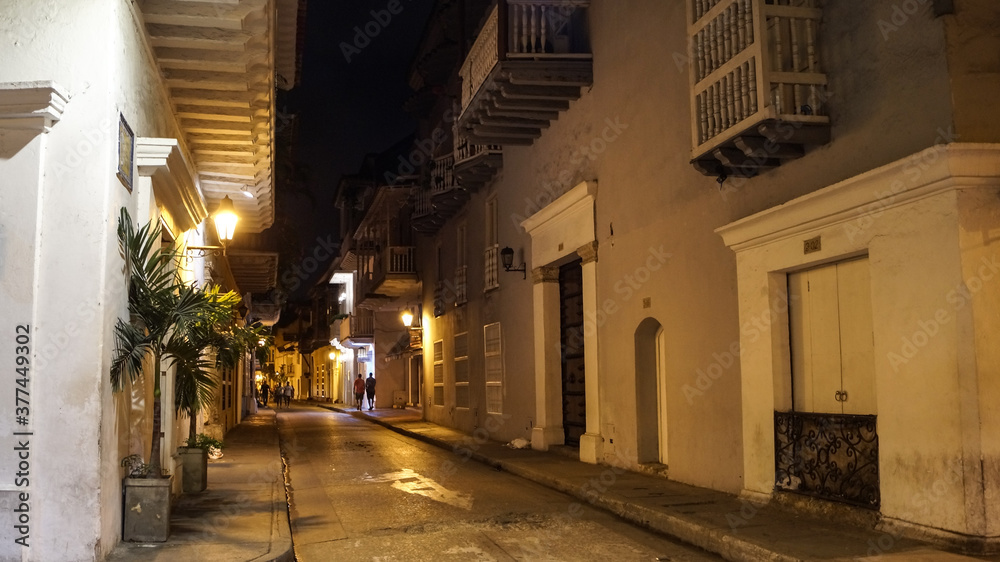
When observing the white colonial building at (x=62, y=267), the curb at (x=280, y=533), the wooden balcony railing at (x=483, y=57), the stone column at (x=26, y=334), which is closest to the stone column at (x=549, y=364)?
the wooden balcony railing at (x=483, y=57)

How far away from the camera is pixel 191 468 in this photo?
11.2 m

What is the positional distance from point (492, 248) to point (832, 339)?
12.6 metres

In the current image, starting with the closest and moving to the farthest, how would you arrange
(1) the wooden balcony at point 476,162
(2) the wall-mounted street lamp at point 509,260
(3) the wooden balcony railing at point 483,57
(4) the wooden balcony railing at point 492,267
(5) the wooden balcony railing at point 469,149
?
1. (3) the wooden balcony railing at point 483,57
2. (2) the wall-mounted street lamp at point 509,260
3. (5) the wooden balcony railing at point 469,149
4. (1) the wooden balcony at point 476,162
5. (4) the wooden balcony railing at point 492,267

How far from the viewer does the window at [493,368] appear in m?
20.3

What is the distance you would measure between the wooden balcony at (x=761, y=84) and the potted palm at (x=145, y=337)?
5.58m

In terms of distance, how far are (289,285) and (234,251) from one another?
881 centimetres

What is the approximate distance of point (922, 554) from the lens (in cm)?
676

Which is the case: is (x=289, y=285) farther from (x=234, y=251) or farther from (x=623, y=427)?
(x=623, y=427)

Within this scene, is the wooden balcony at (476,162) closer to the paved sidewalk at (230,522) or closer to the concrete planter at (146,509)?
the paved sidewalk at (230,522)

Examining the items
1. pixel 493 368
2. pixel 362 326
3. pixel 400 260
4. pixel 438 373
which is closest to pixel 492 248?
pixel 493 368

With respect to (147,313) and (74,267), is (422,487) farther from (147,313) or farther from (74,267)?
(74,267)

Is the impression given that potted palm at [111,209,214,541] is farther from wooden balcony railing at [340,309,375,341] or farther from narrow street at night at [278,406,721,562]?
wooden balcony railing at [340,309,375,341]

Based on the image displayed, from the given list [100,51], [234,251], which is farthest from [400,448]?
[100,51]

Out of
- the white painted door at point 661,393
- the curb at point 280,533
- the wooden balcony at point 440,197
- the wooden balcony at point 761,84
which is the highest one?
the wooden balcony at point 440,197
